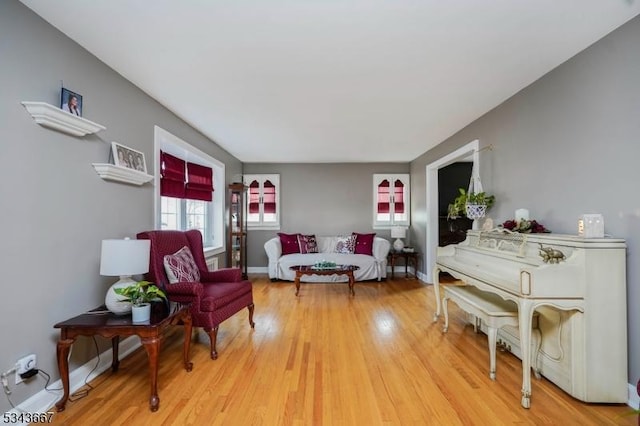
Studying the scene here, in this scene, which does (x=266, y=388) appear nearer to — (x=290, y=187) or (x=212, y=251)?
(x=212, y=251)

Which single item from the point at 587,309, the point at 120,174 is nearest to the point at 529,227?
the point at 587,309

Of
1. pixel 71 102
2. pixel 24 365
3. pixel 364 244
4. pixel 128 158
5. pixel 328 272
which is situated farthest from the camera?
pixel 364 244

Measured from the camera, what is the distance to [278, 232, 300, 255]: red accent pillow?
616cm

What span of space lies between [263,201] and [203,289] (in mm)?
4077

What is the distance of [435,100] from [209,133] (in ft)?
10.1

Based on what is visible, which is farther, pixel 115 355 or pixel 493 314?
pixel 115 355

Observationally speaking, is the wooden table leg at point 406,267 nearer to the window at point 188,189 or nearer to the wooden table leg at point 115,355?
the window at point 188,189

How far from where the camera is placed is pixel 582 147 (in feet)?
7.60

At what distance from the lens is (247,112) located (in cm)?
354

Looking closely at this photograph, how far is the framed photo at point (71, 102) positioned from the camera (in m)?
2.04

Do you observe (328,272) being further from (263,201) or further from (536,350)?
(536,350)

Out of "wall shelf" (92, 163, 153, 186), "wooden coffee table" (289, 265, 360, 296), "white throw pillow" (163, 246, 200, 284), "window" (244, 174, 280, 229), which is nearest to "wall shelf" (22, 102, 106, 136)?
"wall shelf" (92, 163, 153, 186)

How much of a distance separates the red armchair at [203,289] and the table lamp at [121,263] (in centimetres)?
Answer: 54

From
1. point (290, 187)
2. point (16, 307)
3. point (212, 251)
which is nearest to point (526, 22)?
point (16, 307)
